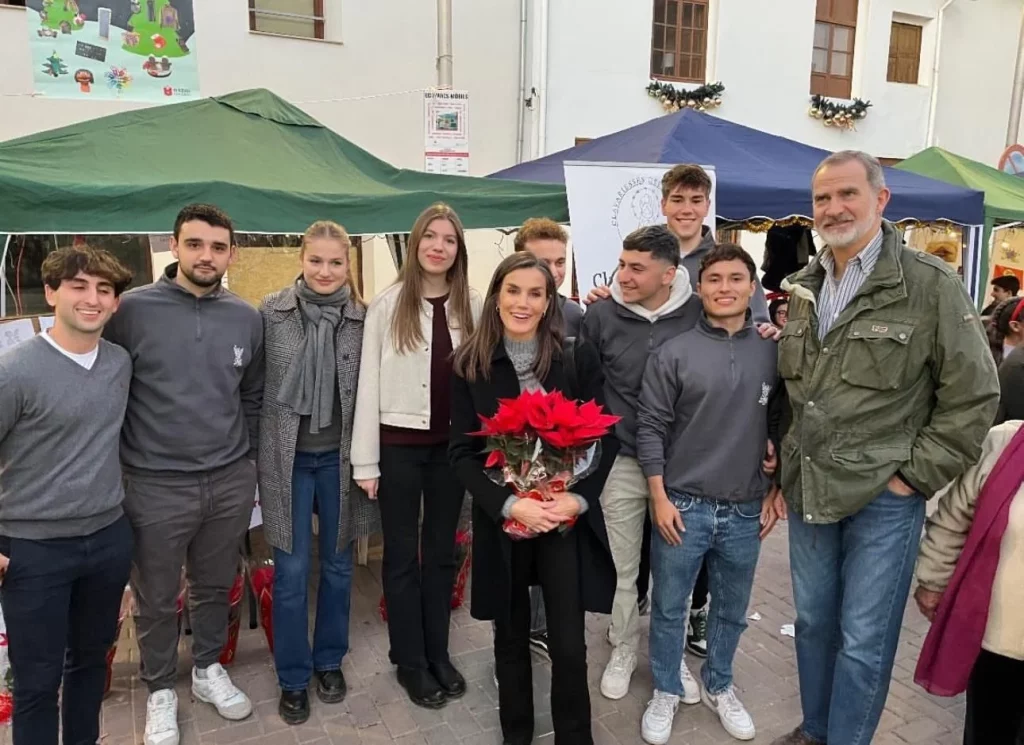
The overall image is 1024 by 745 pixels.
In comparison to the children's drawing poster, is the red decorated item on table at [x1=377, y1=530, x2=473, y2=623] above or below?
below

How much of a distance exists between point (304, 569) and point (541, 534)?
41.1 inches

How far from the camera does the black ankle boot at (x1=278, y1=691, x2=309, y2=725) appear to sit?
2.91 meters

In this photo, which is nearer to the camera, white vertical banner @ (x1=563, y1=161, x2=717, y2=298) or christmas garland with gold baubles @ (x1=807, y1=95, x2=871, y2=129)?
white vertical banner @ (x1=563, y1=161, x2=717, y2=298)

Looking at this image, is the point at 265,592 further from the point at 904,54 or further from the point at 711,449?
the point at 904,54

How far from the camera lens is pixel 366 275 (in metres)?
9.52

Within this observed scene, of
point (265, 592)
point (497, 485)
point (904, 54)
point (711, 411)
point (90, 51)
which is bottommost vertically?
point (265, 592)

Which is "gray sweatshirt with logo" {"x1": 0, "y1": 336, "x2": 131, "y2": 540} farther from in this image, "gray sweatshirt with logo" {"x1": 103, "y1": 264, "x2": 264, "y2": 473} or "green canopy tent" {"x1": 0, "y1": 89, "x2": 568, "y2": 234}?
"green canopy tent" {"x1": 0, "y1": 89, "x2": 568, "y2": 234}

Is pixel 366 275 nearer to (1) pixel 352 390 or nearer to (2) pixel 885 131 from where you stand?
(1) pixel 352 390

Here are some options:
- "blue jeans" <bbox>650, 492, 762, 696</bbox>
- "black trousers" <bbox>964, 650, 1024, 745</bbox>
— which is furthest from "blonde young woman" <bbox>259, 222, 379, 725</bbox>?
"black trousers" <bbox>964, 650, 1024, 745</bbox>

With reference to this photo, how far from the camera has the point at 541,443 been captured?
2.26 metres

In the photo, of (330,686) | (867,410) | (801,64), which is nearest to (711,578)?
(867,410)

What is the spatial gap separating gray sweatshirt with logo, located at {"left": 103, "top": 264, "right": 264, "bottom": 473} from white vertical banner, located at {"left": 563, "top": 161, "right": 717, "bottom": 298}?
2.34m

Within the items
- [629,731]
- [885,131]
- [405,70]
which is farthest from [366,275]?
[885,131]

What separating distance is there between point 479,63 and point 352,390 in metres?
7.99
